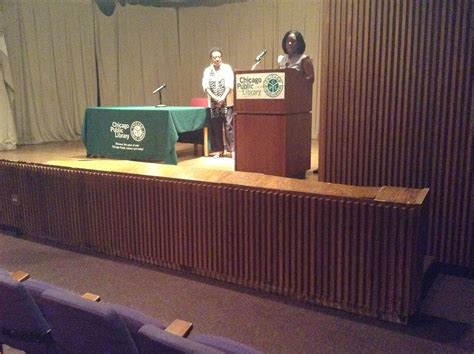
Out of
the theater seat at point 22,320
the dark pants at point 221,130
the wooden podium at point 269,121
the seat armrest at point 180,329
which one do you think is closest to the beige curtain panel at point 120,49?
the dark pants at point 221,130

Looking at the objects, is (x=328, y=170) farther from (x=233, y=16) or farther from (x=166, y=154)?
(x=233, y=16)

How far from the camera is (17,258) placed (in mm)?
3551

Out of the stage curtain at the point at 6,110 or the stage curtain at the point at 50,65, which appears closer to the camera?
the stage curtain at the point at 6,110

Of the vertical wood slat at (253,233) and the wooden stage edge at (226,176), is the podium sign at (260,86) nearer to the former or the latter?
the wooden stage edge at (226,176)

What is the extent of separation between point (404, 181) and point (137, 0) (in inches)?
311

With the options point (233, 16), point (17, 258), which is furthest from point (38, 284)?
point (233, 16)

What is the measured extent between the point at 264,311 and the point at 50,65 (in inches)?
292

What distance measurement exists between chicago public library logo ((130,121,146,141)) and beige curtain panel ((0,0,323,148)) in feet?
10.4

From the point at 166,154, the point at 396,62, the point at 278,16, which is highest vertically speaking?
the point at 278,16

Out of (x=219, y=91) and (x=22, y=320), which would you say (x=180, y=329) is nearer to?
(x=22, y=320)

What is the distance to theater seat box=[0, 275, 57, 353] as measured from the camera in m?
1.58

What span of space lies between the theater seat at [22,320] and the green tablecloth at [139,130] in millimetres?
3838

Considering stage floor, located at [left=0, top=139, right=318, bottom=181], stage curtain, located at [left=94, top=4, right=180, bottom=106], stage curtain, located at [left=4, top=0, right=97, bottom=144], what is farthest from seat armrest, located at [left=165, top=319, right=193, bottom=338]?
stage curtain, located at [left=94, top=4, right=180, bottom=106]

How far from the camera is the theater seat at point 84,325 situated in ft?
4.34
